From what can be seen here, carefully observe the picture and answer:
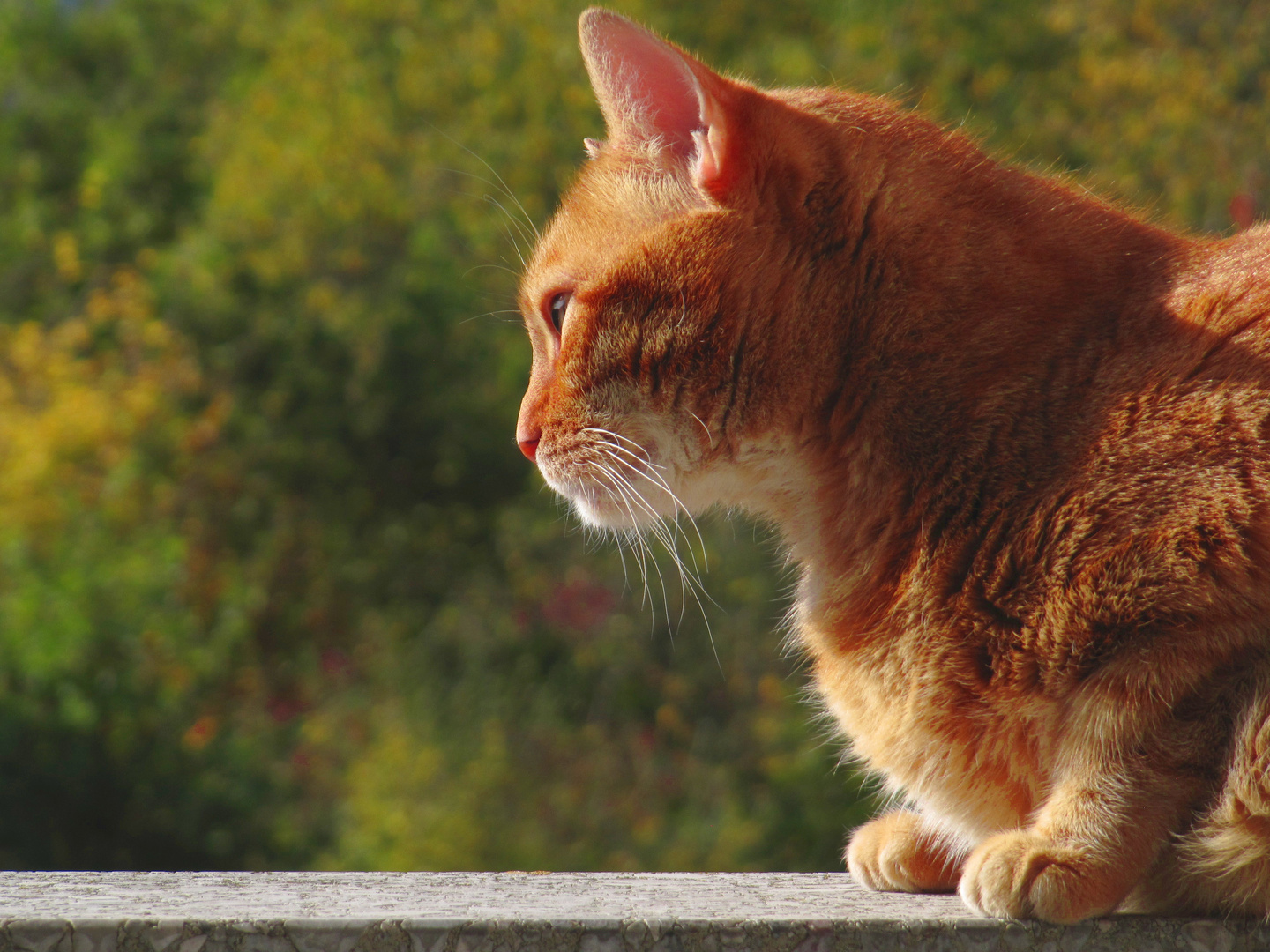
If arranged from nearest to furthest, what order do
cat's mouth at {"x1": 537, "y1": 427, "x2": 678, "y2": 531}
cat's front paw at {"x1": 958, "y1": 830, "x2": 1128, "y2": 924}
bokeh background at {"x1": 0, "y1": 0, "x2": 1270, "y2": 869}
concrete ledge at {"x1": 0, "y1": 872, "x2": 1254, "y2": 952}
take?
concrete ledge at {"x1": 0, "y1": 872, "x2": 1254, "y2": 952}, cat's front paw at {"x1": 958, "y1": 830, "x2": 1128, "y2": 924}, cat's mouth at {"x1": 537, "y1": 427, "x2": 678, "y2": 531}, bokeh background at {"x1": 0, "y1": 0, "x2": 1270, "y2": 869}

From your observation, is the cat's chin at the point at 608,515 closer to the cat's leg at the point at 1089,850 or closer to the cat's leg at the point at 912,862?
the cat's leg at the point at 912,862

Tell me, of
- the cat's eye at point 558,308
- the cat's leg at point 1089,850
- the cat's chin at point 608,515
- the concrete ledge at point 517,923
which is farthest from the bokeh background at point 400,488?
the cat's leg at point 1089,850

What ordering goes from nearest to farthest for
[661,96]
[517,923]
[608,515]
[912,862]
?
1. [517,923]
2. [912,862]
3. [661,96]
4. [608,515]

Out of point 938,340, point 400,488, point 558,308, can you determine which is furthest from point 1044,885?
point 400,488

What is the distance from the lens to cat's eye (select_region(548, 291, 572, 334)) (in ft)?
6.49

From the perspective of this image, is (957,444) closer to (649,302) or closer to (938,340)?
(938,340)

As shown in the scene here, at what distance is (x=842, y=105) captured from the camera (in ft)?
6.32

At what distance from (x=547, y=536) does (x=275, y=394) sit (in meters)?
2.20

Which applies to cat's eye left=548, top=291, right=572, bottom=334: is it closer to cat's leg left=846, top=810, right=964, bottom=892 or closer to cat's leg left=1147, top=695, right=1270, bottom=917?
cat's leg left=846, top=810, right=964, bottom=892

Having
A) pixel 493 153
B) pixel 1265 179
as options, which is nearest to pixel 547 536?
pixel 493 153

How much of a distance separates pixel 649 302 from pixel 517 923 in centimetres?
88

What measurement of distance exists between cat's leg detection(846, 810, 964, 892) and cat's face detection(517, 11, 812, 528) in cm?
54

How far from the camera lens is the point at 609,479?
1.95 meters

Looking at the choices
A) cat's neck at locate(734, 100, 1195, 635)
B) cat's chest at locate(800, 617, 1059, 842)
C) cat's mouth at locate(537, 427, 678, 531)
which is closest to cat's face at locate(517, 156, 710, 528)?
cat's mouth at locate(537, 427, 678, 531)
